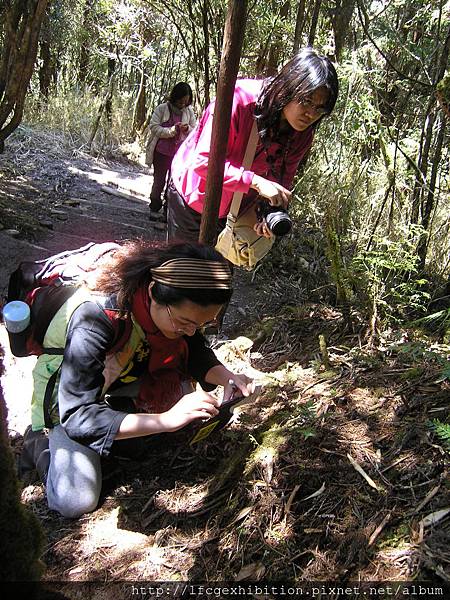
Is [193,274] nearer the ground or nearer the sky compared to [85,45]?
nearer the ground

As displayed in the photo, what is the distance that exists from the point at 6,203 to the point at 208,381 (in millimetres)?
3671

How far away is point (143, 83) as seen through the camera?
1017 cm

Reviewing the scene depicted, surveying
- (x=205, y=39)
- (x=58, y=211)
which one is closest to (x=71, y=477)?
(x=205, y=39)

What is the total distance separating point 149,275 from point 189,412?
565 millimetres

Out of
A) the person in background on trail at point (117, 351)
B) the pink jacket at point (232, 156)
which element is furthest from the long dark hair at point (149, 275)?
the pink jacket at point (232, 156)

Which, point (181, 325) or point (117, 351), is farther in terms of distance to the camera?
point (117, 351)

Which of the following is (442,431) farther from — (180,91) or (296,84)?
(180,91)

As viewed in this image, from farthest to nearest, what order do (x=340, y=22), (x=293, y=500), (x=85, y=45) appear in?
(x=85, y=45) → (x=340, y=22) → (x=293, y=500)

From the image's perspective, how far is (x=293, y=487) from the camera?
1.89 metres

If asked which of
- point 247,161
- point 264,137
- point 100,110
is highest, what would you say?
point 100,110

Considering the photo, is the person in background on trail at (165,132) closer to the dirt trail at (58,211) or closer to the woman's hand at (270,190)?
the dirt trail at (58,211)

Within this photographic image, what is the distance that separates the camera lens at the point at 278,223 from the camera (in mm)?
2375

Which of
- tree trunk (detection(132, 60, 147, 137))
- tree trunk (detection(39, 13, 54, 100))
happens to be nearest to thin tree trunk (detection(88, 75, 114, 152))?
tree trunk (detection(132, 60, 147, 137))

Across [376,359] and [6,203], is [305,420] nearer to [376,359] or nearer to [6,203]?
[376,359]
